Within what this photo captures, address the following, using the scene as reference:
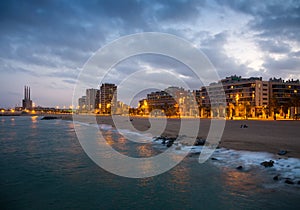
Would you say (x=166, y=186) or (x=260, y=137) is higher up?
(x=260, y=137)

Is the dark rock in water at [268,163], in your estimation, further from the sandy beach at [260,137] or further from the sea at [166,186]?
the sandy beach at [260,137]

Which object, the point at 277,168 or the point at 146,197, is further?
the point at 277,168

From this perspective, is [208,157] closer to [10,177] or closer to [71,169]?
[71,169]

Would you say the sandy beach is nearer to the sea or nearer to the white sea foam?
the white sea foam

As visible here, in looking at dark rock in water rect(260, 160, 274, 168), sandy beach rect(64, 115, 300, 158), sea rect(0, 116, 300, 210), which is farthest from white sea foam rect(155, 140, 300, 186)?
sandy beach rect(64, 115, 300, 158)

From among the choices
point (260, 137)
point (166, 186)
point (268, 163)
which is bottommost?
point (166, 186)

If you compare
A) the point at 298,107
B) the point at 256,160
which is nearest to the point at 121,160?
the point at 256,160

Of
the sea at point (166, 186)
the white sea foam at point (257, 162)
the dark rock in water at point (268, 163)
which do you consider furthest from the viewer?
the dark rock in water at point (268, 163)

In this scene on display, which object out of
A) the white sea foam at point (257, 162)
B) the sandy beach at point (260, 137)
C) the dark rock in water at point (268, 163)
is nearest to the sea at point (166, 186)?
the white sea foam at point (257, 162)

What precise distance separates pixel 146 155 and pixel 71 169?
6.06 m

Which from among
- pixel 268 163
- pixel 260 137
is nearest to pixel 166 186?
pixel 268 163

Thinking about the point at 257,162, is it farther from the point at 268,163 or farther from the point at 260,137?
the point at 260,137

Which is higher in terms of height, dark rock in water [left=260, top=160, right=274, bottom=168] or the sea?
dark rock in water [left=260, top=160, right=274, bottom=168]

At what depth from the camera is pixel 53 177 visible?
502 inches
